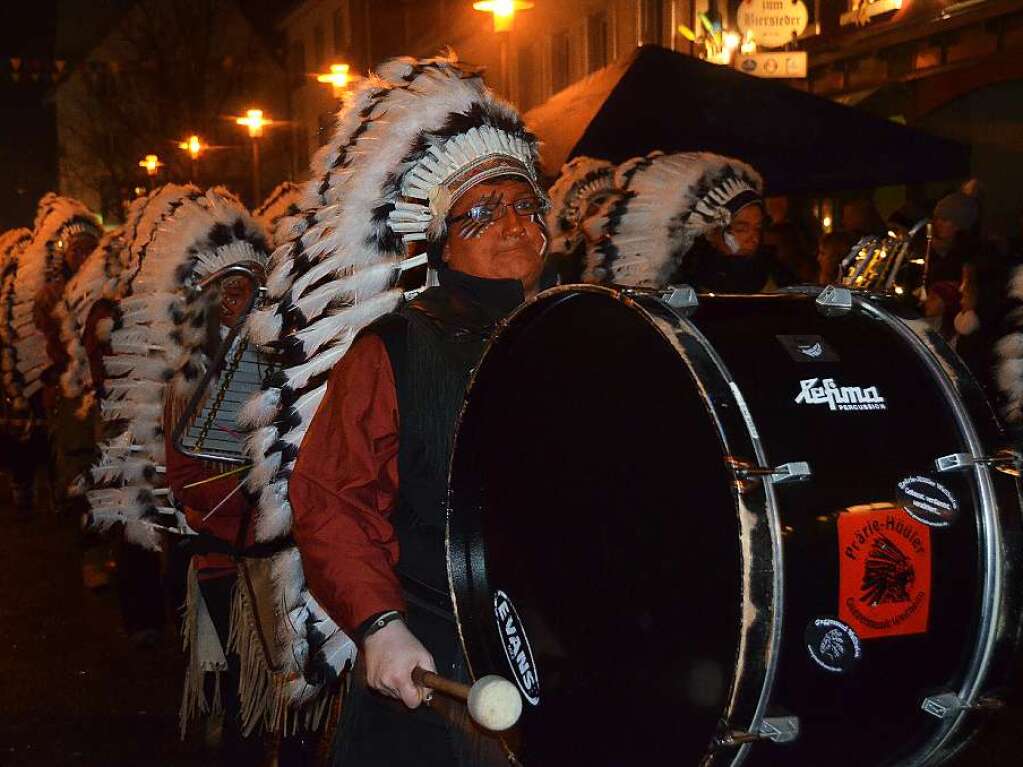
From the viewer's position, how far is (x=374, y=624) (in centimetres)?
238

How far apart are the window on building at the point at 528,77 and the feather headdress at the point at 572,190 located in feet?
49.2

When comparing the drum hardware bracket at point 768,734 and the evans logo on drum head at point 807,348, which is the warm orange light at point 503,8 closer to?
the evans logo on drum head at point 807,348

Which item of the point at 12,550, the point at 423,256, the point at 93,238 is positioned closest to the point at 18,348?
the point at 93,238

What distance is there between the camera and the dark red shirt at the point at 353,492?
244 cm

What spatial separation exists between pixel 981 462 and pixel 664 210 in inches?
161

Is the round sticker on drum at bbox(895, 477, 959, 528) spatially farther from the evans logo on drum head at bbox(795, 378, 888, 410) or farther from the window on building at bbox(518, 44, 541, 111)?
the window on building at bbox(518, 44, 541, 111)

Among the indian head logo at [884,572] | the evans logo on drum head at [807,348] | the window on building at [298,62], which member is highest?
the window on building at [298,62]

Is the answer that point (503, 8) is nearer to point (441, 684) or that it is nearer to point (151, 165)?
point (441, 684)

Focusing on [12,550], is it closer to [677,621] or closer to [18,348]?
[18,348]

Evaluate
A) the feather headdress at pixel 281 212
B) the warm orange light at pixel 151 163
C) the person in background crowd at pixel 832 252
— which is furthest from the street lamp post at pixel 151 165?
the person in background crowd at pixel 832 252

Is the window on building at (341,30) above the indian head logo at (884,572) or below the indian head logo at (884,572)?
above

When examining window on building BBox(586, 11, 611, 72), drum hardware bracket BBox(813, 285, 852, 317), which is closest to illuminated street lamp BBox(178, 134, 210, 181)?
window on building BBox(586, 11, 611, 72)

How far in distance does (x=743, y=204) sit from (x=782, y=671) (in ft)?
13.1

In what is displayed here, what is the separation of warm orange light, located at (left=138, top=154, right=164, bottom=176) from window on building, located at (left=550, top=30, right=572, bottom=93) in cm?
1408
